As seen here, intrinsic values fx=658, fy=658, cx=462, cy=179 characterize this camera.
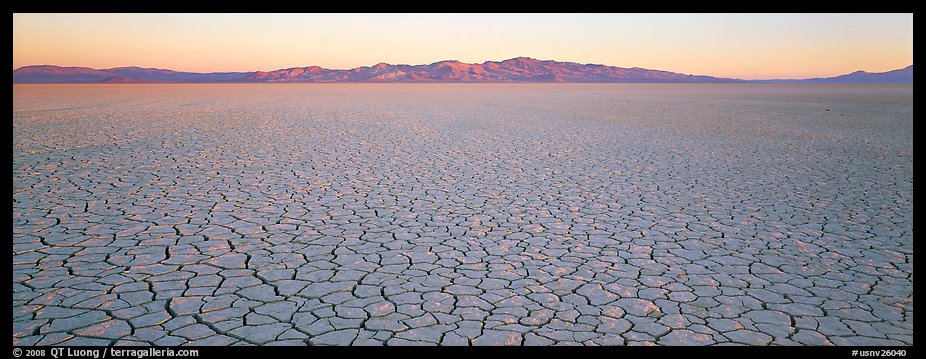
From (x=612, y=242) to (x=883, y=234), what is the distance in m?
2.09

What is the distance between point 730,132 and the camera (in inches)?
525

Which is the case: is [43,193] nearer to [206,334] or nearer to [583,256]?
[206,334]

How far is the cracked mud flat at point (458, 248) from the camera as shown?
3113 millimetres

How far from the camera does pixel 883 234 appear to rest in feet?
16.1

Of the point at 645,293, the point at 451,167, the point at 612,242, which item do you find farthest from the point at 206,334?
the point at 451,167

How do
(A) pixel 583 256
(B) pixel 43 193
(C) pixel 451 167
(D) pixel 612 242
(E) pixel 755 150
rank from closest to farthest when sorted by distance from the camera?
(A) pixel 583 256
(D) pixel 612 242
(B) pixel 43 193
(C) pixel 451 167
(E) pixel 755 150

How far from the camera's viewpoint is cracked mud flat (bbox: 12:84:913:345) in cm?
311

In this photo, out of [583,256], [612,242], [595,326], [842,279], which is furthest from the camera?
[612,242]

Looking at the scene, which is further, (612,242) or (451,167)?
(451,167)

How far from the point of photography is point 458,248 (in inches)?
178

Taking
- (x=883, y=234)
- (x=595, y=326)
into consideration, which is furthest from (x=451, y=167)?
(x=595, y=326)
